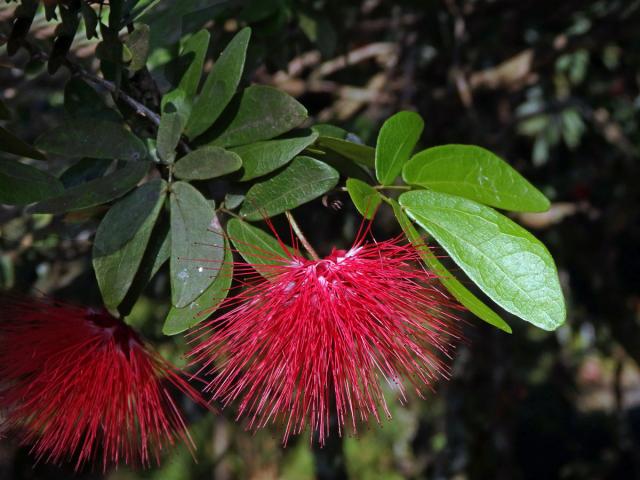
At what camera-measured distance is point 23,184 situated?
0.82 meters

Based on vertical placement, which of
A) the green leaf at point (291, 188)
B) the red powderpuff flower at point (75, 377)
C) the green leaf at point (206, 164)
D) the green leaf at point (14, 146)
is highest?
the green leaf at point (14, 146)

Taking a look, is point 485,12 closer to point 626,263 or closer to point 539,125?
point 539,125

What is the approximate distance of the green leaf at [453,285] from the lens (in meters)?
0.81

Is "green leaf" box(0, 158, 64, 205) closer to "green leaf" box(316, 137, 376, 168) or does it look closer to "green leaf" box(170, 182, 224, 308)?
"green leaf" box(170, 182, 224, 308)

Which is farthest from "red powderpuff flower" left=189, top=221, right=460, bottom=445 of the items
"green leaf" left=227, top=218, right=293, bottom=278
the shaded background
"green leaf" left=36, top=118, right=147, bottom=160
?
the shaded background

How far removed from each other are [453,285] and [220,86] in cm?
37

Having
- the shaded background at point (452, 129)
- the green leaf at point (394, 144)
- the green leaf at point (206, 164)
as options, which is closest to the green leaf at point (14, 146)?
the green leaf at point (206, 164)

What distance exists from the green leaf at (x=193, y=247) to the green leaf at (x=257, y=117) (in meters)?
0.09

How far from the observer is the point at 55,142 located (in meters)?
0.90

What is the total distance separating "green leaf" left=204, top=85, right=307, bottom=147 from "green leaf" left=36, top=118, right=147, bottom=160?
10 centimetres

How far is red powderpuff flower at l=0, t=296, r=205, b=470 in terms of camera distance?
96cm

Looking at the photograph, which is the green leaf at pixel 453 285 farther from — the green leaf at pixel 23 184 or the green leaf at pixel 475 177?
the green leaf at pixel 23 184

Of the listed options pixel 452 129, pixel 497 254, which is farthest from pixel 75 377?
pixel 452 129

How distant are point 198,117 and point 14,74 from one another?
37.4 inches
